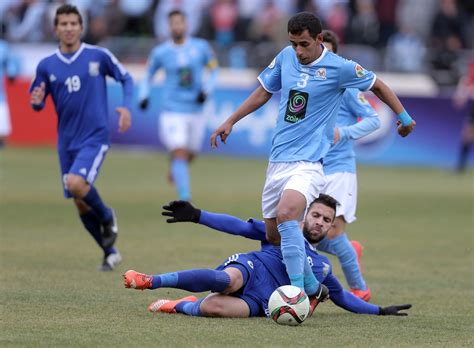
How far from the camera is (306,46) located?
25.7 feet

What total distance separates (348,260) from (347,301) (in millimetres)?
1038

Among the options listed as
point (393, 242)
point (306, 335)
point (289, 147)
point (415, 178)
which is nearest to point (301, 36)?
point (289, 147)

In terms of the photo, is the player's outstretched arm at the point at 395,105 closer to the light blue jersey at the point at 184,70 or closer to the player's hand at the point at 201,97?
the player's hand at the point at 201,97

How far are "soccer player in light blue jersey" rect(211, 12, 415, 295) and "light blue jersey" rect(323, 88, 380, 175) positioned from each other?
43.0 inches

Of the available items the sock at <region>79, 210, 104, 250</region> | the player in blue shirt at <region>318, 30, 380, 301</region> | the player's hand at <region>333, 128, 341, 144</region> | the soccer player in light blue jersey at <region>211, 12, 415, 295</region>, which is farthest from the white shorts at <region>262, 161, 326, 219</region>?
the sock at <region>79, 210, 104, 250</region>

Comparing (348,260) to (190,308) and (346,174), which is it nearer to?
(346,174)

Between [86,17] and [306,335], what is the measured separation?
19.3m

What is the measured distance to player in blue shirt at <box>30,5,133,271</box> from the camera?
1039 centimetres

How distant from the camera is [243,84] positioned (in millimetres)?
24547

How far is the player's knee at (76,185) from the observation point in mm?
10172

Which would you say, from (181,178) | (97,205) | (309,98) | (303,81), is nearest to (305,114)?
(309,98)

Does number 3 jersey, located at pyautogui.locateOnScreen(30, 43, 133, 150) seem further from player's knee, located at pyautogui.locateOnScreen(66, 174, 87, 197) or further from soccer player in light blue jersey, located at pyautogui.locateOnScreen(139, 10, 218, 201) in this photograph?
soccer player in light blue jersey, located at pyautogui.locateOnScreen(139, 10, 218, 201)

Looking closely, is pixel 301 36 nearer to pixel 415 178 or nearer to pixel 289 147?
pixel 289 147

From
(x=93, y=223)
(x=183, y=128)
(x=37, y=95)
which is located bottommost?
(x=93, y=223)
